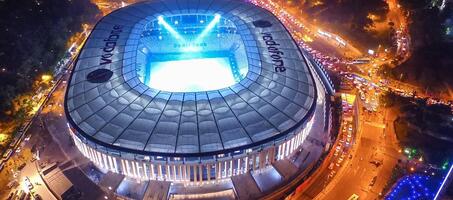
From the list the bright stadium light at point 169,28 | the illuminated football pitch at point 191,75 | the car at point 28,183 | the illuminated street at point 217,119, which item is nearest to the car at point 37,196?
the illuminated street at point 217,119

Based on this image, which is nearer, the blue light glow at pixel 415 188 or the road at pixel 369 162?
the blue light glow at pixel 415 188

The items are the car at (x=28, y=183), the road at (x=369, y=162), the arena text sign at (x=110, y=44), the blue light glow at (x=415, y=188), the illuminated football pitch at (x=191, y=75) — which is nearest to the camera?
the blue light glow at (x=415, y=188)

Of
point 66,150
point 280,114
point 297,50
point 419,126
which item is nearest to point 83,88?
point 66,150

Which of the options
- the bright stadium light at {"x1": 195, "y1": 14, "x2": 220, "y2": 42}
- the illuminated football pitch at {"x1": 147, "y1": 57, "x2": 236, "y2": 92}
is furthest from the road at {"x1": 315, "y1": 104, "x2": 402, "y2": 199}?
the bright stadium light at {"x1": 195, "y1": 14, "x2": 220, "y2": 42}

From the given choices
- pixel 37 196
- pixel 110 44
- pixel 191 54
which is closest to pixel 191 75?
pixel 191 54

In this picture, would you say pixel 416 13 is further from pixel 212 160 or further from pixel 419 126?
pixel 212 160

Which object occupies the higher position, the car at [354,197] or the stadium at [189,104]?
the stadium at [189,104]

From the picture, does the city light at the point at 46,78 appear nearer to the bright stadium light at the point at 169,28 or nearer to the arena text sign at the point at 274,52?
the bright stadium light at the point at 169,28
